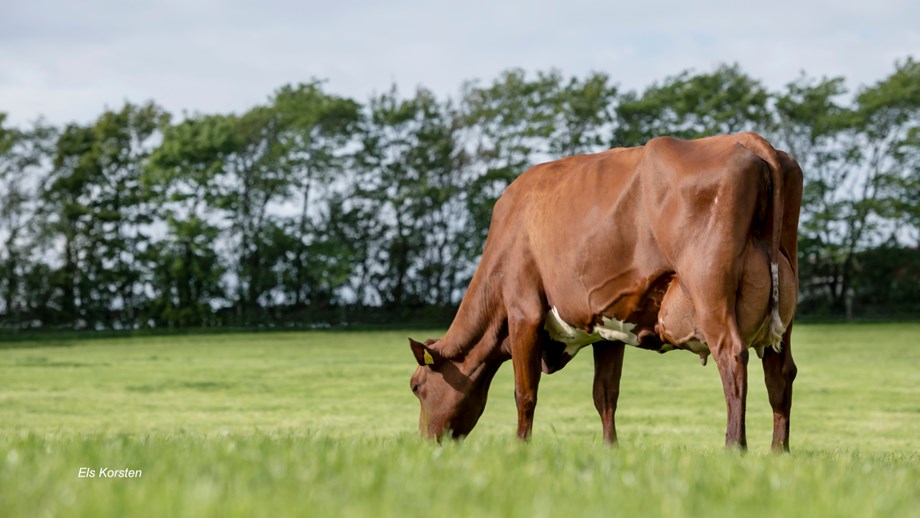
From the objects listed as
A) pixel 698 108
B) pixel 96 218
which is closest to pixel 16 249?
pixel 96 218

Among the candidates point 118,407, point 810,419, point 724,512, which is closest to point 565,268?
point 724,512

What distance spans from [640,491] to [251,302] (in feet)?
161

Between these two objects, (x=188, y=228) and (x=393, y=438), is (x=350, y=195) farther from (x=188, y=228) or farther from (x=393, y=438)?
(x=393, y=438)

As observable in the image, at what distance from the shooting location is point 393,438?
23.5 feet

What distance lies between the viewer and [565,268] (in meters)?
8.02

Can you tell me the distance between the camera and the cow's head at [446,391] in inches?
369

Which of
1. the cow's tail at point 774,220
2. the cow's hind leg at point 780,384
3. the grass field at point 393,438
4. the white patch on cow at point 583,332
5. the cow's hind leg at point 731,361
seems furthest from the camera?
the white patch on cow at point 583,332

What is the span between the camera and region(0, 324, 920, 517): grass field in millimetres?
4000

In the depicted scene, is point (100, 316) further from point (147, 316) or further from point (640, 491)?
point (640, 491)

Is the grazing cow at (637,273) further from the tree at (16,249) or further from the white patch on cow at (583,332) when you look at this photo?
the tree at (16,249)

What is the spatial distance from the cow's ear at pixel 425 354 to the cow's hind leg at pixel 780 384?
287 centimetres

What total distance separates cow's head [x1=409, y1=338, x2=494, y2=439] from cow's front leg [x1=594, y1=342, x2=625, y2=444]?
1.01m

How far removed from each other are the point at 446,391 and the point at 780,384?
2926 millimetres

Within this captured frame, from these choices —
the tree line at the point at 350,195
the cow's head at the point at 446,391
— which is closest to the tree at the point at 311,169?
the tree line at the point at 350,195
